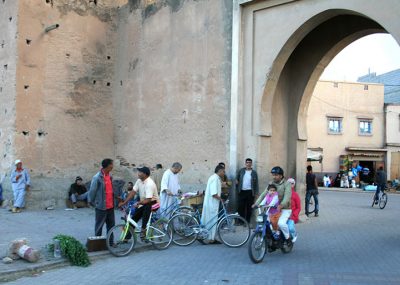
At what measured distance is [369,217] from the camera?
13773 mm

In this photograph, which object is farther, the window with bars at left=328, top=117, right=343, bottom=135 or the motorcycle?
the window with bars at left=328, top=117, right=343, bottom=135

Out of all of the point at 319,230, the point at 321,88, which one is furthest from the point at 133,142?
the point at 321,88

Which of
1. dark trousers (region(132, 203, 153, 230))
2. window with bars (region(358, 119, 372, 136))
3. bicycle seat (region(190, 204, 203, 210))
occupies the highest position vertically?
window with bars (region(358, 119, 372, 136))

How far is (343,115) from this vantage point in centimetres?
3406

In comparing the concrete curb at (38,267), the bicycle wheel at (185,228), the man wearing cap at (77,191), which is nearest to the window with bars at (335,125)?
the man wearing cap at (77,191)

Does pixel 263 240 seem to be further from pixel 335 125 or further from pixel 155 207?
pixel 335 125

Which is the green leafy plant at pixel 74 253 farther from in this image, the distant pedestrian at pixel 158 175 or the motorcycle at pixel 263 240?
the distant pedestrian at pixel 158 175

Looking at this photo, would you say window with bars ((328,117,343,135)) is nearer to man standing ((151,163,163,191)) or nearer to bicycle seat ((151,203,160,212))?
man standing ((151,163,163,191))

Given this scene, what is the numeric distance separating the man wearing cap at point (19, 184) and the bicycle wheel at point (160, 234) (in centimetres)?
615

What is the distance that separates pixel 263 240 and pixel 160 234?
207 centimetres

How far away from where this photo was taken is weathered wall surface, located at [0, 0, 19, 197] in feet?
45.3

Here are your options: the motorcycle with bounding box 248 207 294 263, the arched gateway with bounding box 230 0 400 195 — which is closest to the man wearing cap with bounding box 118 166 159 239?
the motorcycle with bounding box 248 207 294 263

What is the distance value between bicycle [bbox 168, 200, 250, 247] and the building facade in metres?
25.5

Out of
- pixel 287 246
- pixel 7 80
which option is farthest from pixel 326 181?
pixel 287 246
